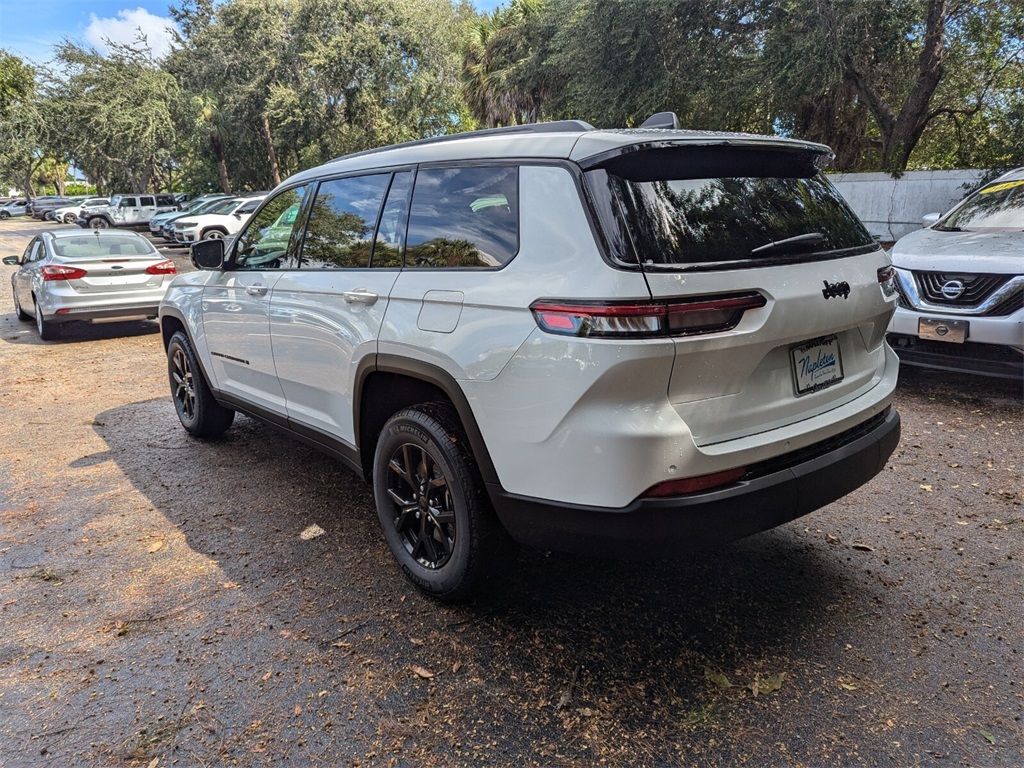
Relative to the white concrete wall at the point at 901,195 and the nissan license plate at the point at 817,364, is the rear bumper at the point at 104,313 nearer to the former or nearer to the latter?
the nissan license plate at the point at 817,364

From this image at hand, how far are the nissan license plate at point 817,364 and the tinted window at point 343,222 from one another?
1.91m

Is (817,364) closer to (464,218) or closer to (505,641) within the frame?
(464,218)

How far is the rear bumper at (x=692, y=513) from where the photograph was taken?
240 centimetres

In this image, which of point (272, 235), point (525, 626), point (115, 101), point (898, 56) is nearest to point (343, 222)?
point (272, 235)

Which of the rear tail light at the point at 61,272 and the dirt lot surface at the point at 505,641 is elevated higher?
the rear tail light at the point at 61,272

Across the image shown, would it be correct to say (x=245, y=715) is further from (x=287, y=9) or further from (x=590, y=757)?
(x=287, y=9)

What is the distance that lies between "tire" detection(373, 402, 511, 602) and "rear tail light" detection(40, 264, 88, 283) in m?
8.20

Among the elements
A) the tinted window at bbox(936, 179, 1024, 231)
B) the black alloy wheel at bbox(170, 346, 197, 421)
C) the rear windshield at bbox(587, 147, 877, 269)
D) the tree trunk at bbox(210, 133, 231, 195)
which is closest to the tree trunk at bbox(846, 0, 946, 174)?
the tinted window at bbox(936, 179, 1024, 231)

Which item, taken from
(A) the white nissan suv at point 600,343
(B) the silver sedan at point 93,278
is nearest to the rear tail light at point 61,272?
(B) the silver sedan at point 93,278

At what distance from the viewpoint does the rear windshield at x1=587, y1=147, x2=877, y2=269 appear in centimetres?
241

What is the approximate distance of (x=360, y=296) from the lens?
3283 millimetres

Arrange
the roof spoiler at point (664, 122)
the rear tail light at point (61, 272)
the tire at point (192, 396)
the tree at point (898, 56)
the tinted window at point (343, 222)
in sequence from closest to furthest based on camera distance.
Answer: the roof spoiler at point (664, 122), the tinted window at point (343, 222), the tire at point (192, 396), the rear tail light at point (61, 272), the tree at point (898, 56)

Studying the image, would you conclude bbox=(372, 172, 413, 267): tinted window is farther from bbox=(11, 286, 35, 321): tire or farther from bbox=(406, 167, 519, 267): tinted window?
bbox=(11, 286, 35, 321): tire

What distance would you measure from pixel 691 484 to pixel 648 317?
571 millimetres
